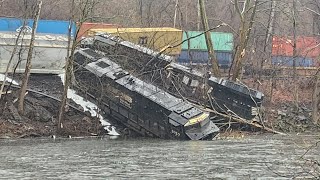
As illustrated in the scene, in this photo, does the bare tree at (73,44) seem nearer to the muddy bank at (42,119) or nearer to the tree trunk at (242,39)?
the muddy bank at (42,119)

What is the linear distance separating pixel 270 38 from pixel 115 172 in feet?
87.9

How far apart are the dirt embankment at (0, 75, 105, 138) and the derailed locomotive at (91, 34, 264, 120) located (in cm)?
302

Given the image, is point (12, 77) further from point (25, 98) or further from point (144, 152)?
point (144, 152)

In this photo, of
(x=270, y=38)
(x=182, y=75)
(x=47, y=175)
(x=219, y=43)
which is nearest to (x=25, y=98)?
(x=182, y=75)

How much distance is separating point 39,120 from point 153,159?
9007mm

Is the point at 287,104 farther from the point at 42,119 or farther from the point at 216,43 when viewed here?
the point at 42,119

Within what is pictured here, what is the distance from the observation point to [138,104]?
23156mm

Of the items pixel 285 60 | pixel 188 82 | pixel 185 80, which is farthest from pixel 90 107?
pixel 285 60

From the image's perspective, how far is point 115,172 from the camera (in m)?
14.4

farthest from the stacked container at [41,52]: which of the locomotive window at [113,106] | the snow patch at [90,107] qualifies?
the locomotive window at [113,106]

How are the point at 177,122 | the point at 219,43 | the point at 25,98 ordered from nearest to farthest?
the point at 177,122, the point at 25,98, the point at 219,43

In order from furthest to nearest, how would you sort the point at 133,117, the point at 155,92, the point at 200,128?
the point at 133,117 → the point at 155,92 → the point at 200,128

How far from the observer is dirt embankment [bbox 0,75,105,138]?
2323 centimetres

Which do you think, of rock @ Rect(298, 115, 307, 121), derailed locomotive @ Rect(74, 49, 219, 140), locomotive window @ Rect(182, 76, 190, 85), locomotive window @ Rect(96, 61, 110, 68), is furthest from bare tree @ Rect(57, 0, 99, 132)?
rock @ Rect(298, 115, 307, 121)
